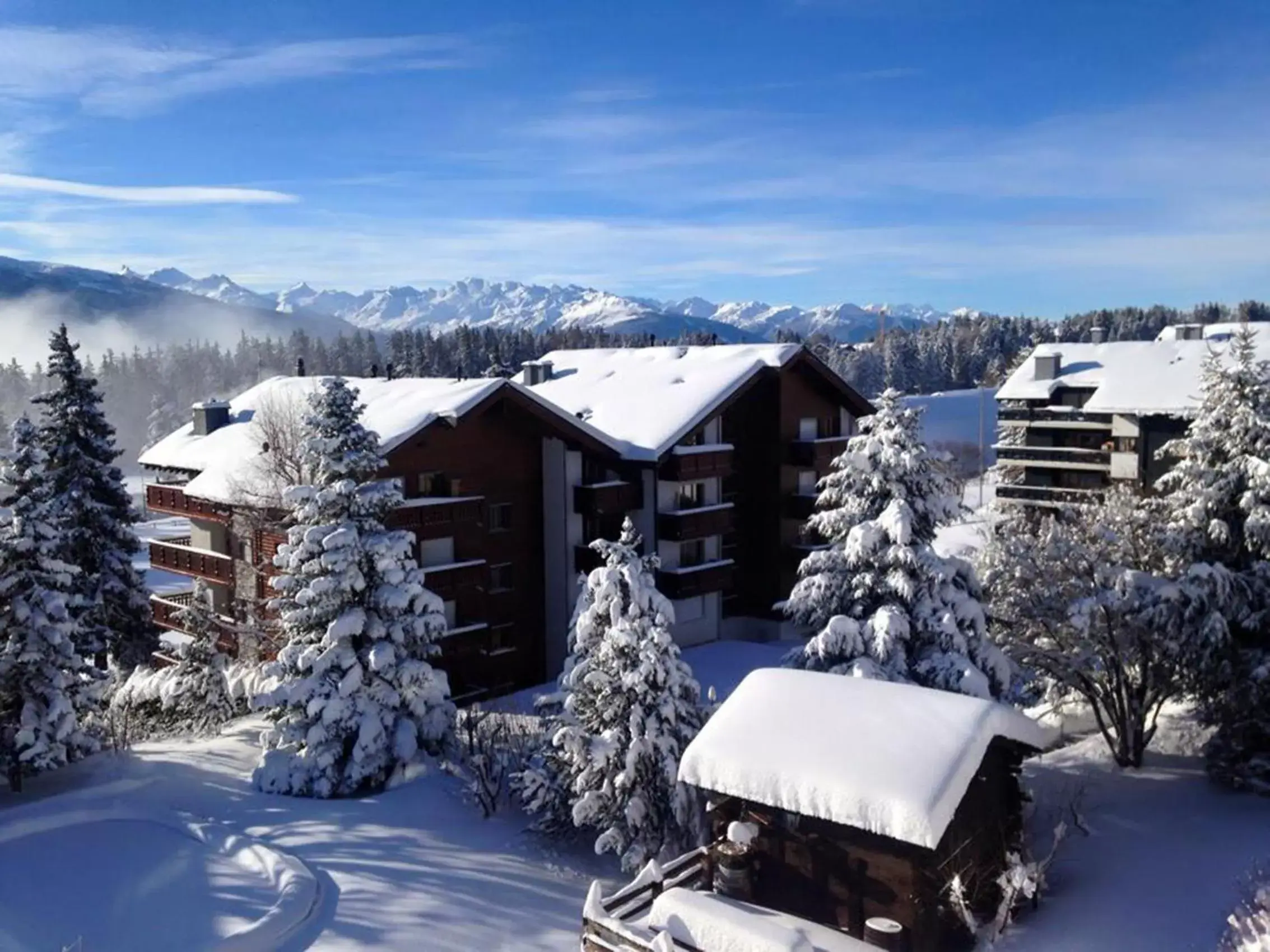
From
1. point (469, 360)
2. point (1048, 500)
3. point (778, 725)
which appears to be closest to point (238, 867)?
point (778, 725)

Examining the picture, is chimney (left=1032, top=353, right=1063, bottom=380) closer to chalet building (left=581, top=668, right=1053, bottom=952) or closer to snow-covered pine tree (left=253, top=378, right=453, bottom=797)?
snow-covered pine tree (left=253, top=378, right=453, bottom=797)

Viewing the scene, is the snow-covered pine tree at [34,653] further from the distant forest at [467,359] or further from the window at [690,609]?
the distant forest at [467,359]

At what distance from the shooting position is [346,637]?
22.8 meters

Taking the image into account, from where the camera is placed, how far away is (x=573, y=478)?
33.9 meters

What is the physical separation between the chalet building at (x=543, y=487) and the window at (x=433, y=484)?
67mm

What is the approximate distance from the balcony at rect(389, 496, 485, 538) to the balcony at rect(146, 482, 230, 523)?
7247 millimetres

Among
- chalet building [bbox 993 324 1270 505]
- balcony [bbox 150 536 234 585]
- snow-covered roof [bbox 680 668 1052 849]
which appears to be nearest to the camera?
snow-covered roof [bbox 680 668 1052 849]

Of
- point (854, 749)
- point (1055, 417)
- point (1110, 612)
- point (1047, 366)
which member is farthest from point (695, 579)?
point (1047, 366)

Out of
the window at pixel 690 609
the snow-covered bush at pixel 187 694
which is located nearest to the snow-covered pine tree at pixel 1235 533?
the window at pixel 690 609

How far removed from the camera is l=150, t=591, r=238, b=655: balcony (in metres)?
31.9

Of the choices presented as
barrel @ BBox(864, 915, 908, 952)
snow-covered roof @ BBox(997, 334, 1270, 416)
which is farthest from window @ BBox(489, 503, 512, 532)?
snow-covered roof @ BBox(997, 334, 1270, 416)

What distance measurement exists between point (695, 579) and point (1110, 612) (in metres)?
17.4

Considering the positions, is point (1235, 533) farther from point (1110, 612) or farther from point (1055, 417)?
point (1055, 417)

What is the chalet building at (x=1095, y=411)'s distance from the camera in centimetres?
5344
